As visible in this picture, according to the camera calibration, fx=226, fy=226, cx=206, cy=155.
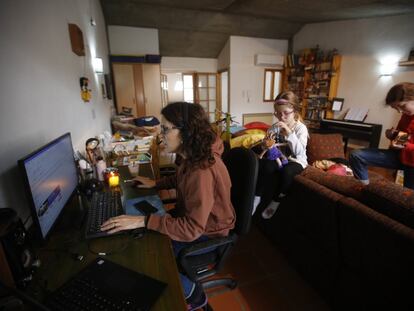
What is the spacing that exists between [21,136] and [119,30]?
5244 mm

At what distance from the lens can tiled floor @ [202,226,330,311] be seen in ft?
4.91

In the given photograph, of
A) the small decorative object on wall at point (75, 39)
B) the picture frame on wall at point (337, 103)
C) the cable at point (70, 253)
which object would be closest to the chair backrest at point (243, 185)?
the cable at point (70, 253)

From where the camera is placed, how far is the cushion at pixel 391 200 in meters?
1.04

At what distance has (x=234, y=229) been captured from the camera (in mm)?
1202

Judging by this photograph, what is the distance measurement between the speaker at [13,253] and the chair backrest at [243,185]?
0.86 meters

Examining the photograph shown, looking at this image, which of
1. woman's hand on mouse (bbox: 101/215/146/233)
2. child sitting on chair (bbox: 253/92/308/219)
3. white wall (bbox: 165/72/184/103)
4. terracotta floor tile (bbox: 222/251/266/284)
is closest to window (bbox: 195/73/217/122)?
white wall (bbox: 165/72/184/103)

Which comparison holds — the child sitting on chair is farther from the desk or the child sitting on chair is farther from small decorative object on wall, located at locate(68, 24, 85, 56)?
small decorative object on wall, located at locate(68, 24, 85, 56)

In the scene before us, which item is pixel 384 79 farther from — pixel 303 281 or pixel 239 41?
pixel 303 281

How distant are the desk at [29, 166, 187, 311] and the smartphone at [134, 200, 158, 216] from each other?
182 millimetres

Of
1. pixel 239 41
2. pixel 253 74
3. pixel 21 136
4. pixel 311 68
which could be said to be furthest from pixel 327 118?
pixel 21 136

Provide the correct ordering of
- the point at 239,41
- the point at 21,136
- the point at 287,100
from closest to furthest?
the point at 21,136
the point at 287,100
the point at 239,41

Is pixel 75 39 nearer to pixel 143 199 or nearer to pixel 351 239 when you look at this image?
pixel 143 199

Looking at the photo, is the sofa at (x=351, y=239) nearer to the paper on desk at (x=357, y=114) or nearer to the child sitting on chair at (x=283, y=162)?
the child sitting on chair at (x=283, y=162)

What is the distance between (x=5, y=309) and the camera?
1.99 feet
